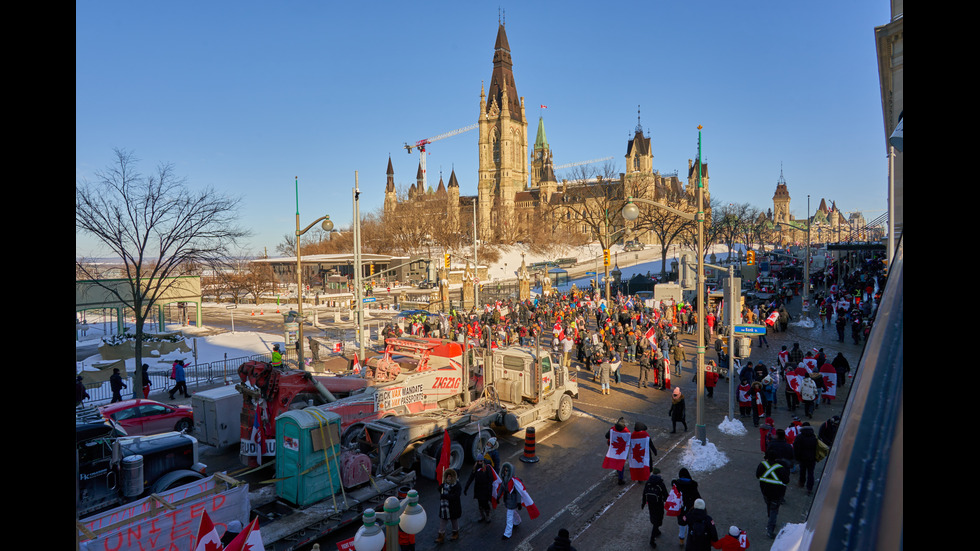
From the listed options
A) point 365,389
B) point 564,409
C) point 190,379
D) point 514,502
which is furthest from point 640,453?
point 190,379

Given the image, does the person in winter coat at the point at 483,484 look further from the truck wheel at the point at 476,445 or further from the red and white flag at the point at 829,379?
the red and white flag at the point at 829,379

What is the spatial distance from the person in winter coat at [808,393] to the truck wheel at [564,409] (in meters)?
6.36

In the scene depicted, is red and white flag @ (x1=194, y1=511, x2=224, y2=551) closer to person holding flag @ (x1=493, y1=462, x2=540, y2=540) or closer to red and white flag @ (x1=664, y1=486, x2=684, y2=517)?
person holding flag @ (x1=493, y1=462, x2=540, y2=540)

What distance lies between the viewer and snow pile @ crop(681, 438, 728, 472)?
1291 cm

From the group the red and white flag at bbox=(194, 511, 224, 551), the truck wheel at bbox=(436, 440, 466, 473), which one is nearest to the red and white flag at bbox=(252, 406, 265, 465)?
the truck wheel at bbox=(436, 440, 466, 473)

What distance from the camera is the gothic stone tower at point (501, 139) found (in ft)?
494

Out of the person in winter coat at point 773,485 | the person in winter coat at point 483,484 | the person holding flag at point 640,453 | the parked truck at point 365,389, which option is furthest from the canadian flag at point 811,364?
the person in winter coat at point 483,484

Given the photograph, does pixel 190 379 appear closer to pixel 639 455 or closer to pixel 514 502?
pixel 514 502

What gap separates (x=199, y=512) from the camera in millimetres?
8688

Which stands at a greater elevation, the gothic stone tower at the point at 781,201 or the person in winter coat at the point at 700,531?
the gothic stone tower at the point at 781,201

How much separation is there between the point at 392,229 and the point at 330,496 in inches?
3865

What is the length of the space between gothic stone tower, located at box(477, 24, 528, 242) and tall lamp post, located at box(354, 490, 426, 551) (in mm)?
136625
